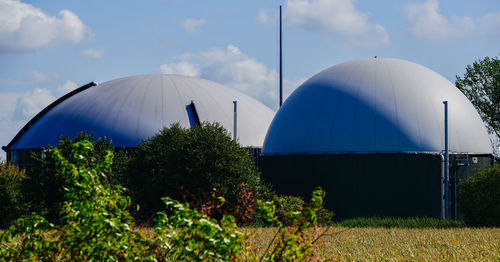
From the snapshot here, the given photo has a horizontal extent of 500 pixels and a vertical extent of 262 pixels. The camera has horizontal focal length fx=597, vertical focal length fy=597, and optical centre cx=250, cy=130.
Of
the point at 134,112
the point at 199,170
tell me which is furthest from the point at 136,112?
the point at 199,170

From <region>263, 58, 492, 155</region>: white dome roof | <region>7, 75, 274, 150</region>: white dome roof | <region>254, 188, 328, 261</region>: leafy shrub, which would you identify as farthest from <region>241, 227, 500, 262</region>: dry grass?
<region>7, 75, 274, 150</region>: white dome roof

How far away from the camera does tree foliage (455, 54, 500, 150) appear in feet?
174

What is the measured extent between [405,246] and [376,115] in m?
16.0

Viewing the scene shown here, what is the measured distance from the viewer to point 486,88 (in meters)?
A: 53.7

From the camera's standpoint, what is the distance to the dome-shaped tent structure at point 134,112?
43.6 metres

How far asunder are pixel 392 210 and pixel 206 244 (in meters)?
25.0

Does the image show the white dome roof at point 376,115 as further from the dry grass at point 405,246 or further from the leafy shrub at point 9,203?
the leafy shrub at point 9,203

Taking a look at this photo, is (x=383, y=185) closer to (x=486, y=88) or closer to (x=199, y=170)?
(x=199, y=170)

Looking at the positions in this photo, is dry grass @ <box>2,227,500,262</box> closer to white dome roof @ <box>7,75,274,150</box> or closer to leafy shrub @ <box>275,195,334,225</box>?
leafy shrub @ <box>275,195,334,225</box>

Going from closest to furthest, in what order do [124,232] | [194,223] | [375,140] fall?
[194,223]
[124,232]
[375,140]

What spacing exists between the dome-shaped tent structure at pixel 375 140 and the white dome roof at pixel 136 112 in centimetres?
1209

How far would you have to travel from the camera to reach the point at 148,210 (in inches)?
1116

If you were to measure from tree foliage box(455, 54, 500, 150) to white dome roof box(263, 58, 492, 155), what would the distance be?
19.8m

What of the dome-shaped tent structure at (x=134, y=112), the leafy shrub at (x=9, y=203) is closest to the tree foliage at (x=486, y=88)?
the dome-shaped tent structure at (x=134, y=112)
